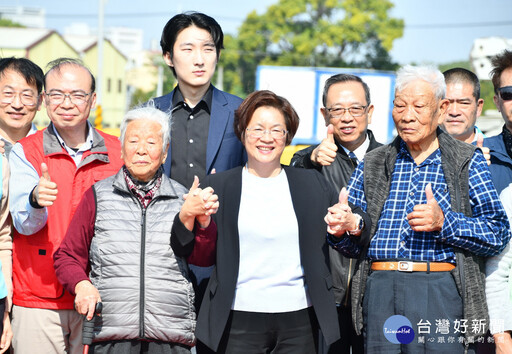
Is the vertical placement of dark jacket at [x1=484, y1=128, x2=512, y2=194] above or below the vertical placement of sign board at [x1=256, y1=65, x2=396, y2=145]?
below

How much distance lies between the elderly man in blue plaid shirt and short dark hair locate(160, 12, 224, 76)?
1372 millimetres

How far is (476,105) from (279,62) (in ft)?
160

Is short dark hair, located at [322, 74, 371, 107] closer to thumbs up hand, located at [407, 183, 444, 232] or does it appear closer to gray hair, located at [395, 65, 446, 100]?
gray hair, located at [395, 65, 446, 100]

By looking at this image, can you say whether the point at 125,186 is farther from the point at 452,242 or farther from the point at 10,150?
the point at 452,242

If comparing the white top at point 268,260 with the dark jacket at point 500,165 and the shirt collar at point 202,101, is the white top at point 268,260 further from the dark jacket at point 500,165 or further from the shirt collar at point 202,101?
the dark jacket at point 500,165

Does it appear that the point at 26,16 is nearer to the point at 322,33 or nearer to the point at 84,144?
the point at 322,33

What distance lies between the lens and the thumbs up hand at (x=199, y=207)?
3.06 m

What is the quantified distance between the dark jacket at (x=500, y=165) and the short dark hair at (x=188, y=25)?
1.96 m

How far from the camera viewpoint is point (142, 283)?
10.6ft

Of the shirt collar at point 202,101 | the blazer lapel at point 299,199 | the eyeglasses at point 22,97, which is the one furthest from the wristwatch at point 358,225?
the eyeglasses at point 22,97

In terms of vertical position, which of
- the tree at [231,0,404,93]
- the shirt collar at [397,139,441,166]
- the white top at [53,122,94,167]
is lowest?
the white top at [53,122,94,167]

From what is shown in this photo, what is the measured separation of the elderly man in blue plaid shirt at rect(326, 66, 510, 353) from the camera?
3117 millimetres

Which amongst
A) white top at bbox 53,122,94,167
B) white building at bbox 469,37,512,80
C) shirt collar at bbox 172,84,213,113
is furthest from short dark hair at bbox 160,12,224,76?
white building at bbox 469,37,512,80

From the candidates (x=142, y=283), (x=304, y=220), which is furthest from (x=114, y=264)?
(x=304, y=220)
